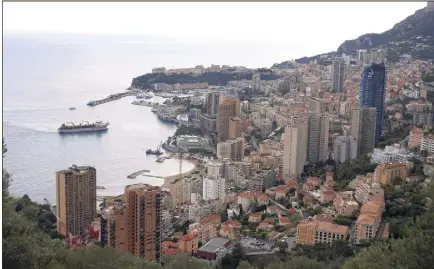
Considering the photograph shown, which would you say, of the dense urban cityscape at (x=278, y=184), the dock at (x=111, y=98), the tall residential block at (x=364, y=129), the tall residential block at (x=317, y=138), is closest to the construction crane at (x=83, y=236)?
the dense urban cityscape at (x=278, y=184)

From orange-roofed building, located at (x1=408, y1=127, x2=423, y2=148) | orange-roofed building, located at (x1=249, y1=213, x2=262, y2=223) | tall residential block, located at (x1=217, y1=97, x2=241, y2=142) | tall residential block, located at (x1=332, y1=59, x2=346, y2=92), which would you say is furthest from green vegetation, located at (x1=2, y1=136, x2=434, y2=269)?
tall residential block, located at (x1=332, y1=59, x2=346, y2=92)

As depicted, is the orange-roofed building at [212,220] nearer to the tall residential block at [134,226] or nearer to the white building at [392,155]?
the tall residential block at [134,226]

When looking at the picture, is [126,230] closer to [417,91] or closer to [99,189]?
[99,189]

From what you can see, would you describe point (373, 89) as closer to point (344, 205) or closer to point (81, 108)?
point (344, 205)

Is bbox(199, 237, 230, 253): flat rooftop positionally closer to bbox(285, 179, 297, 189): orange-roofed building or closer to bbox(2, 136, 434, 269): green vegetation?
bbox(2, 136, 434, 269): green vegetation

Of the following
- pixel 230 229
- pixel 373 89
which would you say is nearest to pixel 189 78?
pixel 373 89
